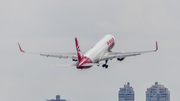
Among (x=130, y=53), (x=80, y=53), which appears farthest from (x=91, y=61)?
(x=130, y=53)

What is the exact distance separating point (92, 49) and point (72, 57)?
6974 millimetres

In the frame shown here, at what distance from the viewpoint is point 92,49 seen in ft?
604

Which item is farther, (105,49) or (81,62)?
(105,49)

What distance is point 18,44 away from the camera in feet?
592

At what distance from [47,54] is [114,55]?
21942mm

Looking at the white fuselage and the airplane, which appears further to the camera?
the white fuselage

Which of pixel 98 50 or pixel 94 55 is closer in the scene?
pixel 94 55

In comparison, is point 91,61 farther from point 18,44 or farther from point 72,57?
→ point 18,44

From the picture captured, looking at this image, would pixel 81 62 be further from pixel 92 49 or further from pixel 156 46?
pixel 156 46

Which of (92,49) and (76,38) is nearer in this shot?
(76,38)

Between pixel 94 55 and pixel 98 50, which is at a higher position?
pixel 98 50

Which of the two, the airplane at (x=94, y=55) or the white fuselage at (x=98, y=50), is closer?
the airplane at (x=94, y=55)

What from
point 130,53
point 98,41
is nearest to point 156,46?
point 130,53

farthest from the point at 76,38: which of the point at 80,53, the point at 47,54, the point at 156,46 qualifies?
the point at 156,46
